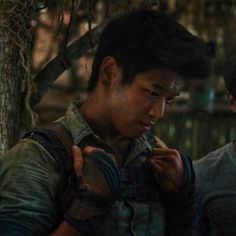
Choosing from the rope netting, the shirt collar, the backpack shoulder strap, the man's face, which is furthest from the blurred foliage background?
the backpack shoulder strap

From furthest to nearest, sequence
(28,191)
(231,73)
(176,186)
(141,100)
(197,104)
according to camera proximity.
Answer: (197,104) → (231,73) → (176,186) → (141,100) → (28,191)

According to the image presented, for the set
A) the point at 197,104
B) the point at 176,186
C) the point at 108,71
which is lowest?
the point at 197,104

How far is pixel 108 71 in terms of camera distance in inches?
104

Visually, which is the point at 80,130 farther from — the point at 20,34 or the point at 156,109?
the point at 20,34

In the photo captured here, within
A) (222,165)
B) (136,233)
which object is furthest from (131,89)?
(222,165)

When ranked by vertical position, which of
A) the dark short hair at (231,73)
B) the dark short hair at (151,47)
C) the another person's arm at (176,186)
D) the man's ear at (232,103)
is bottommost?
the another person's arm at (176,186)

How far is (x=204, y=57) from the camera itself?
2637 millimetres

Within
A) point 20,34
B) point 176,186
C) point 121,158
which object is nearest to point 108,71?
point 121,158

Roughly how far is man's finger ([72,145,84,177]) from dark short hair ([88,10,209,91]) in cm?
32

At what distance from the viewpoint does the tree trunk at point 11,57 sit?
310 cm

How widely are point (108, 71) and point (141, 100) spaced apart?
18 cm

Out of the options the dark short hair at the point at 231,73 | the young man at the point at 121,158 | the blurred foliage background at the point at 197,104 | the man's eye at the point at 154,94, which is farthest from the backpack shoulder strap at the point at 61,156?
the blurred foliage background at the point at 197,104

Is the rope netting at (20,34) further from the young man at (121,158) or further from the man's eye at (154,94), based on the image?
the man's eye at (154,94)

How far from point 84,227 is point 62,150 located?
292 millimetres
